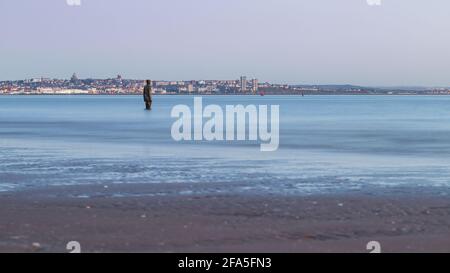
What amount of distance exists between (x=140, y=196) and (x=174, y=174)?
11.8 ft

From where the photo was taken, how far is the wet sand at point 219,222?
31.0 feet

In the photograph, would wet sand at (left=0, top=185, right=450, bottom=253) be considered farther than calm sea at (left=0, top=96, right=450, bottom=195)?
No

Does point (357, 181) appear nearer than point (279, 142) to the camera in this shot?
Yes

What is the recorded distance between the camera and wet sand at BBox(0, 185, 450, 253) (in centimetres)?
945

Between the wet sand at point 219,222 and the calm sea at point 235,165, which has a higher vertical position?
the wet sand at point 219,222

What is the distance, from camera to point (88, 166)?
61.8ft

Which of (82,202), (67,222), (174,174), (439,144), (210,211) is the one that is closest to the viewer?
(67,222)

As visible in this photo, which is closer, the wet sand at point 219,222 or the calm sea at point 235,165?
the wet sand at point 219,222

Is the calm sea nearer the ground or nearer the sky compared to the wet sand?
nearer the ground

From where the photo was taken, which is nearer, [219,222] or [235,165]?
[219,222]

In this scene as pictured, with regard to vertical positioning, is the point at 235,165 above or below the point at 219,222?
below

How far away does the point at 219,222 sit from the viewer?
11.0 meters
